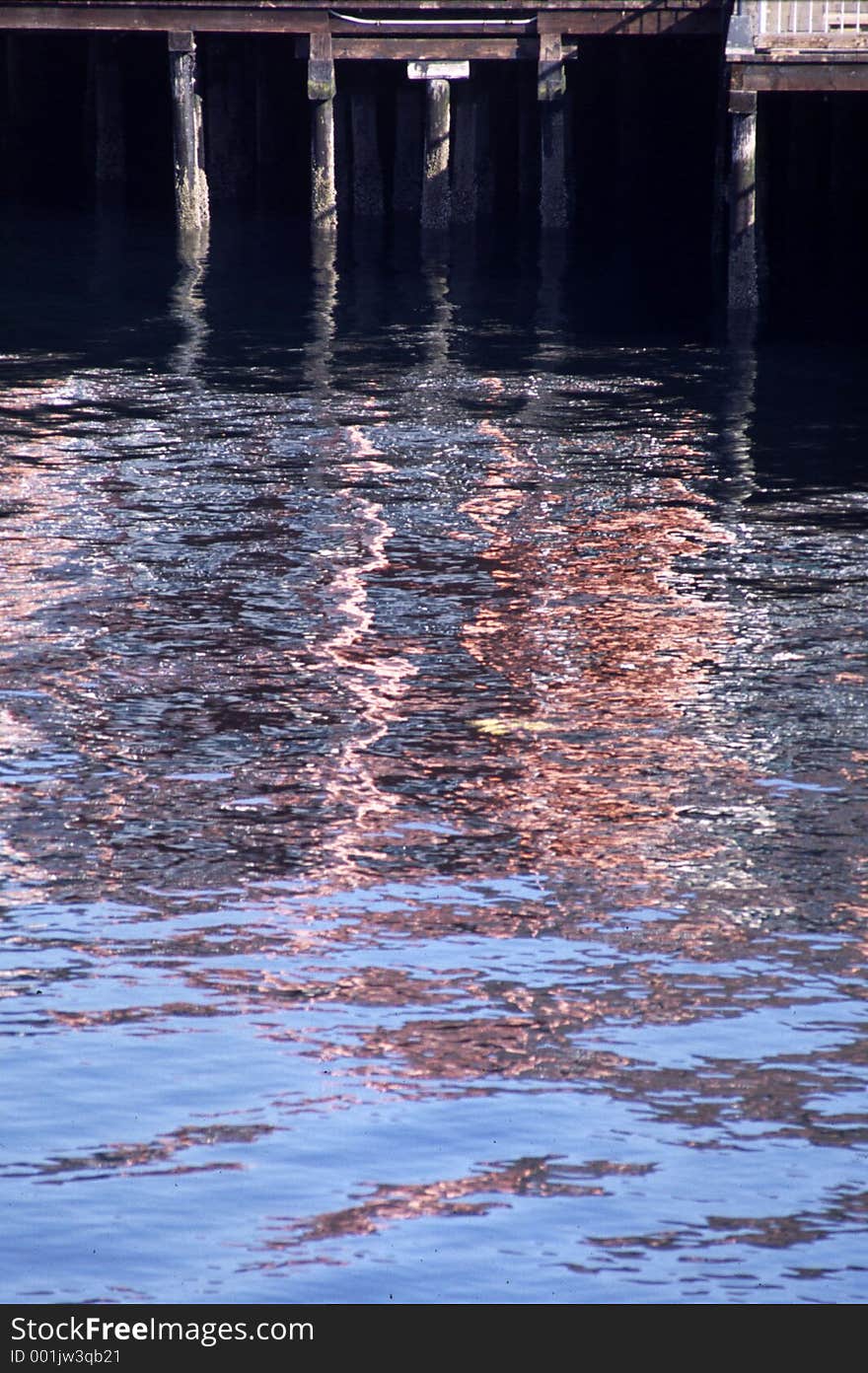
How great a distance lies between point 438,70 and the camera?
27266mm

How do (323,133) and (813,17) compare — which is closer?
(813,17)

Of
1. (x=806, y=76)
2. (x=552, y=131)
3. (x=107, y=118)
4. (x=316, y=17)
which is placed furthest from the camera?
(x=107, y=118)

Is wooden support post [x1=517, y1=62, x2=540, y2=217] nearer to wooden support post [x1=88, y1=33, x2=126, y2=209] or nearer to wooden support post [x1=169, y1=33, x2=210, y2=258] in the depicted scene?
wooden support post [x1=169, y1=33, x2=210, y2=258]

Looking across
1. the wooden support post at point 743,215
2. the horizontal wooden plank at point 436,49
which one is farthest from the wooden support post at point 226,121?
the wooden support post at point 743,215

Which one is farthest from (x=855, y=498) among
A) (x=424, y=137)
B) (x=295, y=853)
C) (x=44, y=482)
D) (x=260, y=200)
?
(x=260, y=200)

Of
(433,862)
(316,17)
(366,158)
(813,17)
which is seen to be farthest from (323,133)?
(433,862)

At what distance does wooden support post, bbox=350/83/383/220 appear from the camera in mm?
29359

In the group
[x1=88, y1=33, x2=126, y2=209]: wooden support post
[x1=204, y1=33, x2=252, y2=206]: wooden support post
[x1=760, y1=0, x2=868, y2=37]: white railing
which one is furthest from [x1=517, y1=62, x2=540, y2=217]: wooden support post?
[x1=760, y1=0, x2=868, y2=37]: white railing

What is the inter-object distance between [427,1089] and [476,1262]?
3.09ft

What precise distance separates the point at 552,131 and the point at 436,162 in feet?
5.71

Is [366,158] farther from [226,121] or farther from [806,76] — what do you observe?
[806,76]

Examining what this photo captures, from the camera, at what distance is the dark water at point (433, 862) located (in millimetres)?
6422

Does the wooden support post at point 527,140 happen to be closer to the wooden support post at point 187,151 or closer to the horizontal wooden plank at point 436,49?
the horizontal wooden plank at point 436,49

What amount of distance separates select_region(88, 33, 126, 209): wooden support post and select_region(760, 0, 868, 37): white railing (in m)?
11.3
